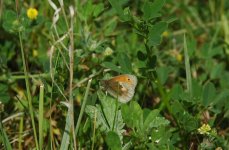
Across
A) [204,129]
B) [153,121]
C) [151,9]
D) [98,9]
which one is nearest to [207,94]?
[204,129]

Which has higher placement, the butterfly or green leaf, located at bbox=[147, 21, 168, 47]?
green leaf, located at bbox=[147, 21, 168, 47]

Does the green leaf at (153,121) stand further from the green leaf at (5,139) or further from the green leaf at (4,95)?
the green leaf at (4,95)

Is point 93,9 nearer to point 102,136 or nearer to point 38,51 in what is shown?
point 38,51

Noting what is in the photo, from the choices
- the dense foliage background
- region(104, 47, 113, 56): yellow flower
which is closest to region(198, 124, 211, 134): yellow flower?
the dense foliage background

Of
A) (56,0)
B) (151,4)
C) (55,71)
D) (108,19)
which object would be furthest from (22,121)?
(108,19)

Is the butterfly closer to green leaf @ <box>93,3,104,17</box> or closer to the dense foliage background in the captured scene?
the dense foliage background

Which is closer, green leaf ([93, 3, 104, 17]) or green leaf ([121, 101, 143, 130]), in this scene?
green leaf ([121, 101, 143, 130])
